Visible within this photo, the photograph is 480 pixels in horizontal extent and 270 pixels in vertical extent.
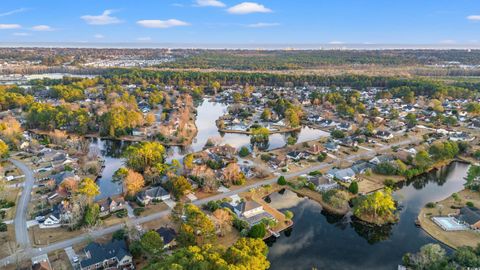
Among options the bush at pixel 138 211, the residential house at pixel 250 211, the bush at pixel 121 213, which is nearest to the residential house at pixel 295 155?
the residential house at pixel 250 211

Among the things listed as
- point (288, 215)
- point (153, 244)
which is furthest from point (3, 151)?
point (288, 215)

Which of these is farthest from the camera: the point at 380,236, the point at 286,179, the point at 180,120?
the point at 180,120

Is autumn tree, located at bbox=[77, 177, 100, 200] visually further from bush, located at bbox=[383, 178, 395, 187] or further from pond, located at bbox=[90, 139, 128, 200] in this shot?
bush, located at bbox=[383, 178, 395, 187]

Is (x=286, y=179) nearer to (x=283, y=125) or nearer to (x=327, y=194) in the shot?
(x=327, y=194)

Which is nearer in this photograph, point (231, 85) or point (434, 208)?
point (434, 208)

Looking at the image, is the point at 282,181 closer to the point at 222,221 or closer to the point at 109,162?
the point at 222,221

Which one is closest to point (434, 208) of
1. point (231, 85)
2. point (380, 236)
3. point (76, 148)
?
point (380, 236)

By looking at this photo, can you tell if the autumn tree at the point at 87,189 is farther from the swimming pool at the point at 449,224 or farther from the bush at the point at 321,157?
the swimming pool at the point at 449,224
